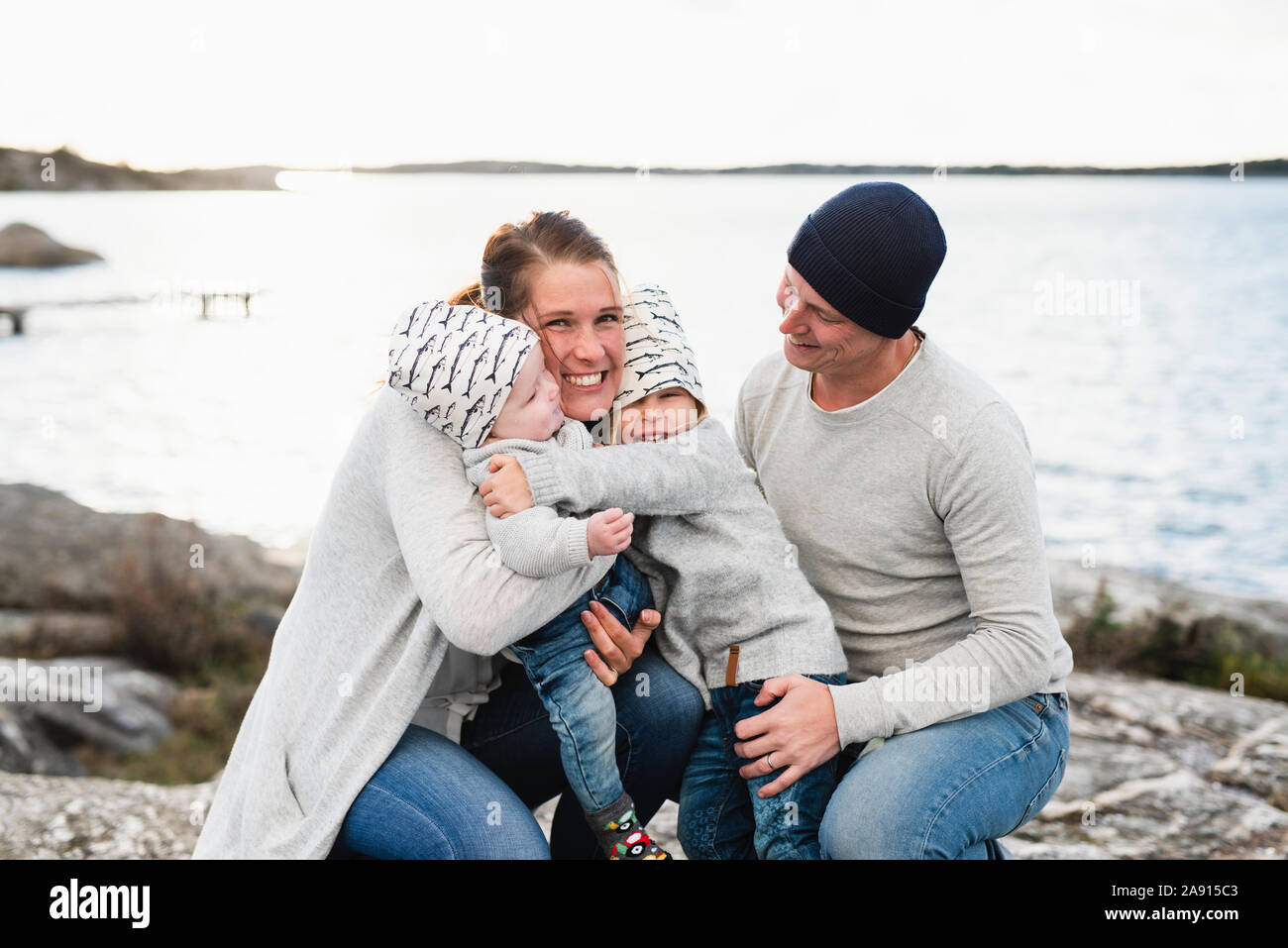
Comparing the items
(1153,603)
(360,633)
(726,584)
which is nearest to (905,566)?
(726,584)

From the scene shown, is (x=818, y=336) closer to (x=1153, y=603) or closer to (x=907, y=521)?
(x=907, y=521)

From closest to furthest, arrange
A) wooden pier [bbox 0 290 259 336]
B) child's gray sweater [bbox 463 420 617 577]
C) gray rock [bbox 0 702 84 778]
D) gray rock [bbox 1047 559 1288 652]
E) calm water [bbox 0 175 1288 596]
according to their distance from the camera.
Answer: child's gray sweater [bbox 463 420 617 577], gray rock [bbox 0 702 84 778], gray rock [bbox 1047 559 1288 652], calm water [bbox 0 175 1288 596], wooden pier [bbox 0 290 259 336]

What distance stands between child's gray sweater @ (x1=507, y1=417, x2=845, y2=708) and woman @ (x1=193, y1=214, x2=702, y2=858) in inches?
4.4

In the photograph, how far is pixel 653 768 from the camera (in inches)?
97.9

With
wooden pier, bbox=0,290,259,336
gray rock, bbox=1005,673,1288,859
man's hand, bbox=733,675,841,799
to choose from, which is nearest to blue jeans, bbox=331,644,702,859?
man's hand, bbox=733,675,841,799

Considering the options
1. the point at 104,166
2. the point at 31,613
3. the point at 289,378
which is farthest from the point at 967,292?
the point at 104,166

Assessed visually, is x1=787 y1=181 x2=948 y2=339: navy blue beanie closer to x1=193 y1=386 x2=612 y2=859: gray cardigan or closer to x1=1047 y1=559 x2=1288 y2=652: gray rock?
x1=193 y1=386 x2=612 y2=859: gray cardigan

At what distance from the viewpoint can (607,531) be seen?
208cm

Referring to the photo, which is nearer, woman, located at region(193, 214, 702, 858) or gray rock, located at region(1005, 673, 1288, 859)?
woman, located at region(193, 214, 702, 858)

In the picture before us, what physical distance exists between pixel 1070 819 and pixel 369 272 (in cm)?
4500

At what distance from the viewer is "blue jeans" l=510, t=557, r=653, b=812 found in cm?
223

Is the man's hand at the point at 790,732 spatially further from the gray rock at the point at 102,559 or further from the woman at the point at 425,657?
the gray rock at the point at 102,559

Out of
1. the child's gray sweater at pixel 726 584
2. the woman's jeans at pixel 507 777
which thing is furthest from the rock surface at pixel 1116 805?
the child's gray sweater at pixel 726 584
